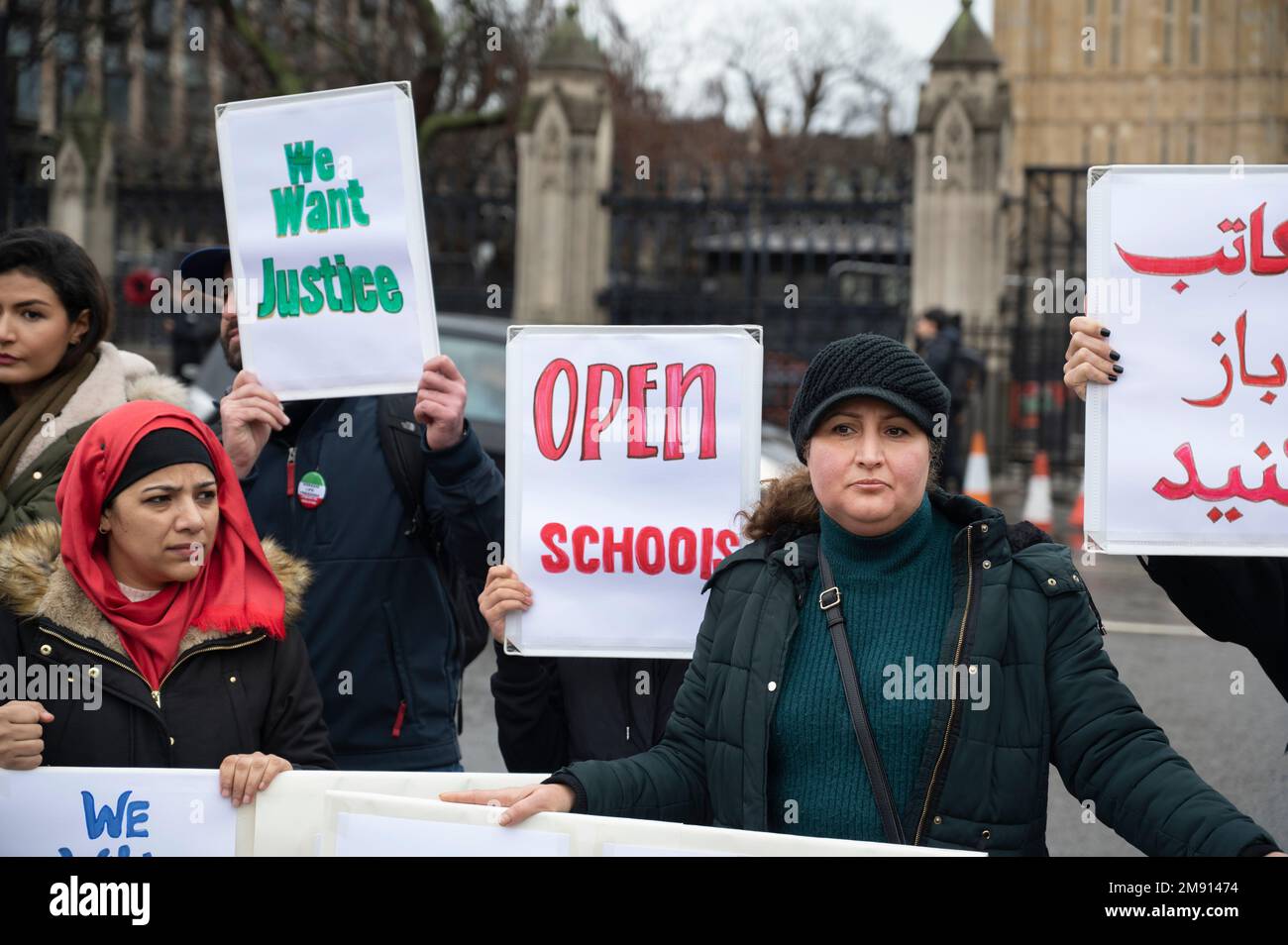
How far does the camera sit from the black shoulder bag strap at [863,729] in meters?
2.61

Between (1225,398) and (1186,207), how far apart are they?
1.27 ft

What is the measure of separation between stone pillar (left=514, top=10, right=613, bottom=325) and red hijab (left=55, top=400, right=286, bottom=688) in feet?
54.4

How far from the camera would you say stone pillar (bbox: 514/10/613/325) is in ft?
65.1

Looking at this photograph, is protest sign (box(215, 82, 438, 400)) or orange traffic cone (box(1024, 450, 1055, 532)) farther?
orange traffic cone (box(1024, 450, 1055, 532))

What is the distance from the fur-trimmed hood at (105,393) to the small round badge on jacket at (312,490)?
1.04 ft

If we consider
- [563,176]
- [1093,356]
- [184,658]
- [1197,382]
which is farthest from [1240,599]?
[563,176]

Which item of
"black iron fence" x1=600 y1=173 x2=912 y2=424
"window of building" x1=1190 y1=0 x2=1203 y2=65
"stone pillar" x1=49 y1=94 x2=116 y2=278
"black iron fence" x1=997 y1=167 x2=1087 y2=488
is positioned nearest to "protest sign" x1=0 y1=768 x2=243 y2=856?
"black iron fence" x1=997 y1=167 x2=1087 y2=488

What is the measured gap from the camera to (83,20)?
19828mm

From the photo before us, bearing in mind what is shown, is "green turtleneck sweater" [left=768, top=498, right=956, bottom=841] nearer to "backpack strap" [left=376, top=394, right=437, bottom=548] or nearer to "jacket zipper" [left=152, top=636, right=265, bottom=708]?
"jacket zipper" [left=152, top=636, right=265, bottom=708]

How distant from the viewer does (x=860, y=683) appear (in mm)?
2670

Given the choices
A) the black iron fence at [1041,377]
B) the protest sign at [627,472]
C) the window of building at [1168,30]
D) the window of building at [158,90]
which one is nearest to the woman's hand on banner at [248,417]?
the protest sign at [627,472]

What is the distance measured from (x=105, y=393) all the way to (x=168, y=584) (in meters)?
0.81

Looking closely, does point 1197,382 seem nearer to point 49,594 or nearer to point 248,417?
point 248,417

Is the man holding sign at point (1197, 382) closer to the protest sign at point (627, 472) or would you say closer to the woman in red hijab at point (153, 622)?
the protest sign at point (627, 472)
